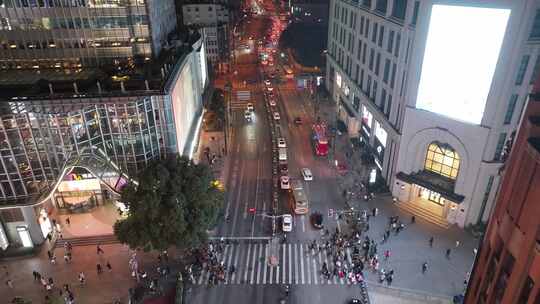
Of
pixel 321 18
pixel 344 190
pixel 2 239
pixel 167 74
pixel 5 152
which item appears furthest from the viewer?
pixel 321 18

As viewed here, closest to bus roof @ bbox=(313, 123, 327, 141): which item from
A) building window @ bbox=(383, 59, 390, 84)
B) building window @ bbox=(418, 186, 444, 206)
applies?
building window @ bbox=(383, 59, 390, 84)

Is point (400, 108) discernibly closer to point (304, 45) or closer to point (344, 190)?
point (344, 190)

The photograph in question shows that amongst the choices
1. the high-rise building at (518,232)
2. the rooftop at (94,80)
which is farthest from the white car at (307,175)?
the high-rise building at (518,232)

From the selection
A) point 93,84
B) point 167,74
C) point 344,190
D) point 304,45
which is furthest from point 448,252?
point 304,45

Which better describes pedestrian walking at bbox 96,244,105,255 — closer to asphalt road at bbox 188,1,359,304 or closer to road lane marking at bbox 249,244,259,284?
asphalt road at bbox 188,1,359,304

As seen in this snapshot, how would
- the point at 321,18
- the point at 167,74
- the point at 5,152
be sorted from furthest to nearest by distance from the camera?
1. the point at 321,18
2. the point at 167,74
3. the point at 5,152

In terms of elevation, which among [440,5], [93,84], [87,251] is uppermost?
[440,5]
